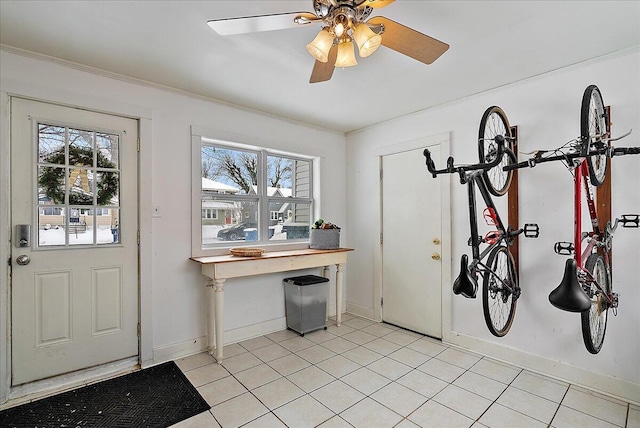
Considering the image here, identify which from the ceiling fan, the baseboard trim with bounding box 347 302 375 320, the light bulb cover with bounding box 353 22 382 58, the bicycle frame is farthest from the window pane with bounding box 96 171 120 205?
the baseboard trim with bounding box 347 302 375 320

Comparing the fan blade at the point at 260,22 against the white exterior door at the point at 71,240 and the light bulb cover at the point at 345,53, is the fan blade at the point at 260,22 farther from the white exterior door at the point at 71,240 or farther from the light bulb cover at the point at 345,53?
the white exterior door at the point at 71,240

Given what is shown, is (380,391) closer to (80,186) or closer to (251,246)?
(251,246)

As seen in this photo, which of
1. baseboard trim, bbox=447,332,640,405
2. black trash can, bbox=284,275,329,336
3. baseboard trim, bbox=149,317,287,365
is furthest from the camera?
black trash can, bbox=284,275,329,336

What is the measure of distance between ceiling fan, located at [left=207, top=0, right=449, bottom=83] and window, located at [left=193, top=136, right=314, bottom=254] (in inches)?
70.5

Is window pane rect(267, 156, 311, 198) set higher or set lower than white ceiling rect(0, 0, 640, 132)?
lower

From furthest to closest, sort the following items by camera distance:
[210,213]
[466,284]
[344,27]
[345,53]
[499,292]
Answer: [210,213]
[499,292]
[466,284]
[345,53]
[344,27]

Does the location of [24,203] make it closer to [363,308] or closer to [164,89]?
[164,89]

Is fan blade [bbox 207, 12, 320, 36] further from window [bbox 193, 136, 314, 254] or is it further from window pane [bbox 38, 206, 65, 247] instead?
window pane [bbox 38, 206, 65, 247]

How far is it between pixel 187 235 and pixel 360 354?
1.98m

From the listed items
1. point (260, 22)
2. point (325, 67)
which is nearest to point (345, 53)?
point (325, 67)

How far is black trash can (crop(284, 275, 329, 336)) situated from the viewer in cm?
341

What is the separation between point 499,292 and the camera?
7.34 feet

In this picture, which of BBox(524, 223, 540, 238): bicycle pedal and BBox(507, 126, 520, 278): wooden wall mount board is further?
BBox(507, 126, 520, 278): wooden wall mount board

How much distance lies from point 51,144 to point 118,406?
77.6 inches
